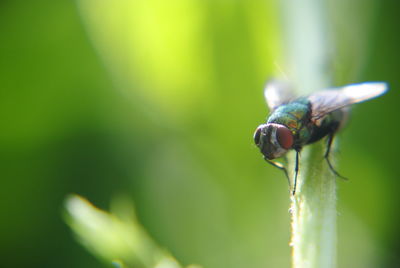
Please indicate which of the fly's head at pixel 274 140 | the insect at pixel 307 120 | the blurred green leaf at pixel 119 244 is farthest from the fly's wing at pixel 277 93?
the blurred green leaf at pixel 119 244

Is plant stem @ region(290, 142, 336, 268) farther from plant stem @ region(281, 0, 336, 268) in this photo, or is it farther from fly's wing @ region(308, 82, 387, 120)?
fly's wing @ region(308, 82, 387, 120)

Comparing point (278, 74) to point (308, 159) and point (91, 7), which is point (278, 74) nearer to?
point (308, 159)

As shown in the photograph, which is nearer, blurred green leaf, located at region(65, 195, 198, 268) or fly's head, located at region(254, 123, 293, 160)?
fly's head, located at region(254, 123, 293, 160)

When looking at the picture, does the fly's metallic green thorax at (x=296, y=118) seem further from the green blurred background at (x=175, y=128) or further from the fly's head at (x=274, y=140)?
the green blurred background at (x=175, y=128)

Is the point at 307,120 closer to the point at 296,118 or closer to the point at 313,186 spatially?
the point at 296,118

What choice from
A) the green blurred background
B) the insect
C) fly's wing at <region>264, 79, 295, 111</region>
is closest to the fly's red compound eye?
the insect

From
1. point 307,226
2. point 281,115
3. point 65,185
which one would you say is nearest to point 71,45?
point 65,185

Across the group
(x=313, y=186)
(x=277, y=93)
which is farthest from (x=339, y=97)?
(x=313, y=186)
